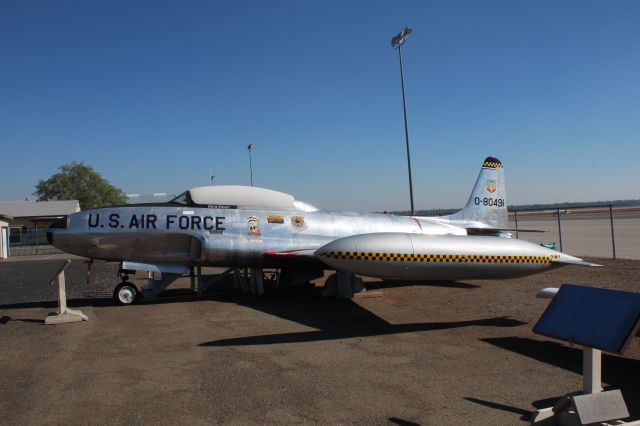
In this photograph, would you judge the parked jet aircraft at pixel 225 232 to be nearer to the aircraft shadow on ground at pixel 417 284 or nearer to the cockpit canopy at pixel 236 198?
the cockpit canopy at pixel 236 198

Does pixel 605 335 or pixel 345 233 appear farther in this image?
pixel 345 233

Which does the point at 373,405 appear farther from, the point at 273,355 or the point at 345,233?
the point at 345,233

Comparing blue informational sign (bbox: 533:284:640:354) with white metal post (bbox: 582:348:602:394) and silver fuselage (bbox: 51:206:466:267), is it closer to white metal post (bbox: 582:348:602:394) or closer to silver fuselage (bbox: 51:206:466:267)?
white metal post (bbox: 582:348:602:394)

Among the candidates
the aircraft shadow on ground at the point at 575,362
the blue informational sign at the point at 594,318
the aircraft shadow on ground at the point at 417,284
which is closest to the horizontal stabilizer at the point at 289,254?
the aircraft shadow on ground at the point at 417,284

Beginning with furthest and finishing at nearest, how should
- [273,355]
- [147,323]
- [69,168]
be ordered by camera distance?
[69,168], [147,323], [273,355]

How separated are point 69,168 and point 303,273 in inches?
2386

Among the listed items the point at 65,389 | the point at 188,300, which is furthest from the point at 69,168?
the point at 65,389

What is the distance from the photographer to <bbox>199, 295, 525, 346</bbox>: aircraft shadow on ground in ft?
22.5

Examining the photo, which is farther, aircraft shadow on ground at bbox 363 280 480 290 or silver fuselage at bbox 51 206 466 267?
aircraft shadow on ground at bbox 363 280 480 290

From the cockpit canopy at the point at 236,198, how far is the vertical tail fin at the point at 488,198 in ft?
18.8

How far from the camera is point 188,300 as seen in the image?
10.6 meters

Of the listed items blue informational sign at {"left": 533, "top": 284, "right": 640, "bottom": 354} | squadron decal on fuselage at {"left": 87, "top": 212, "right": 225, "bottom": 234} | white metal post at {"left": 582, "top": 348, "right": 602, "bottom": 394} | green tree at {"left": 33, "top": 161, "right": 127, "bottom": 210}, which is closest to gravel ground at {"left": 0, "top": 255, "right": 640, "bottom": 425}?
white metal post at {"left": 582, "top": 348, "right": 602, "bottom": 394}

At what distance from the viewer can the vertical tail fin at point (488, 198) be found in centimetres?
1369

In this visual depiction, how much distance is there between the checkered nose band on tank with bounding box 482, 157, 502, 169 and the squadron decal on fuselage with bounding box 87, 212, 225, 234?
8.30 meters
